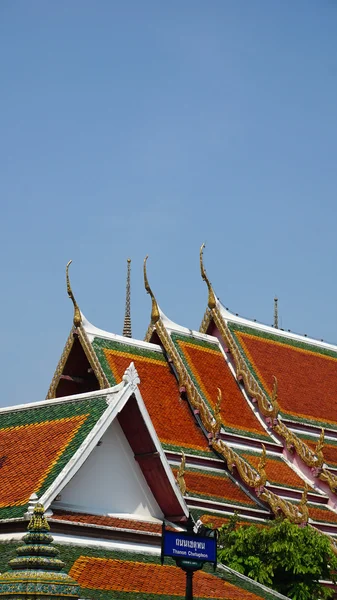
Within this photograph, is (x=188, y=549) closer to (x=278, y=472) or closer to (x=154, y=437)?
(x=154, y=437)

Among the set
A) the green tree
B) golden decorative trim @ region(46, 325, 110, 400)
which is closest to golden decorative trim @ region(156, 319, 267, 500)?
golden decorative trim @ region(46, 325, 110, 400)

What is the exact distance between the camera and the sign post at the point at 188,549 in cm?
1049

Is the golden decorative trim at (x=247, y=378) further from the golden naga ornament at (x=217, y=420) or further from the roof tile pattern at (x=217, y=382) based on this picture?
the golden naga ornament at (x=217, y=420)

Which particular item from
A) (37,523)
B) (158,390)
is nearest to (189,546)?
(37,523)

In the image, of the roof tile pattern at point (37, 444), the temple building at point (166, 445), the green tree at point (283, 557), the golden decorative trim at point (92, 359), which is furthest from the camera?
the golden decorative trim at point (92, 359)

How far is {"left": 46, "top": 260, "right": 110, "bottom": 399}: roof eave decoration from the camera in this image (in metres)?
25.2

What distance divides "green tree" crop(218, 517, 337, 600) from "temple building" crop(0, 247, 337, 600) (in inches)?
36.9

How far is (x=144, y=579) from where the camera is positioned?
11844mm

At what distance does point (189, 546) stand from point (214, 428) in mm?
14985

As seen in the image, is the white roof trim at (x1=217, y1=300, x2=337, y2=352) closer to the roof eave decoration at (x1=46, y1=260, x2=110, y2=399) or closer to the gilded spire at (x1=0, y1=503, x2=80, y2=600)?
the roof eave decoration at (x1=46, y1=260, x2=110, y2=399)

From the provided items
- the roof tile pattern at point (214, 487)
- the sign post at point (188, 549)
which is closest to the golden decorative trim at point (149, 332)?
the roof tile pattern at point (214, 487)

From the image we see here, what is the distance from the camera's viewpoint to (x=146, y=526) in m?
12.9

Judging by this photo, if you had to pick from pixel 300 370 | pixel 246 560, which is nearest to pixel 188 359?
pixel 300 370

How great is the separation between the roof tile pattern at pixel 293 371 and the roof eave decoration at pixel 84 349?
479 centimetres
